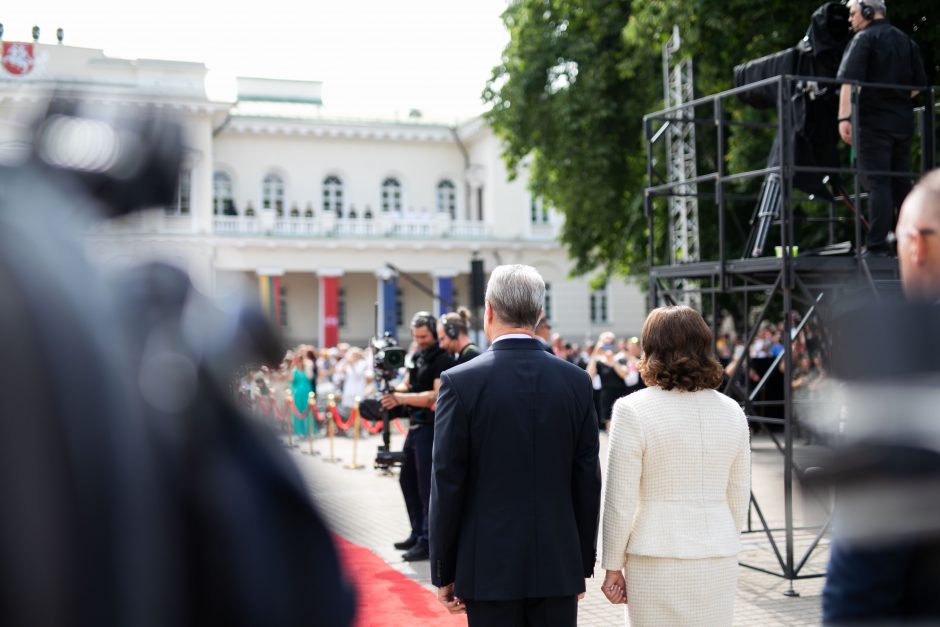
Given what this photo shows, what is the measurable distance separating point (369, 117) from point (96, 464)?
49.9 m

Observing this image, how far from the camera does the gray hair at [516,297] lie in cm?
398

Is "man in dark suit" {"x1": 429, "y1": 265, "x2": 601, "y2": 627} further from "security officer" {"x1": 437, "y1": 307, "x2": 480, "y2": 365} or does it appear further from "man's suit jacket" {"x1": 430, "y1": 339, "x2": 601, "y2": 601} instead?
"security officer" {"x1": 437, "y1": 307, "x2": 480, "y2": 365}

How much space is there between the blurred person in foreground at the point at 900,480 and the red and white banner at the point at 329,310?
3896 centimetres

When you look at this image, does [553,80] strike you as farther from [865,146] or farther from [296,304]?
[296,304]

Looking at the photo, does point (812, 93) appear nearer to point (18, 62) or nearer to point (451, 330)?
point (451, 330)

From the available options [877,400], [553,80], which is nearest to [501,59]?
[553,80]

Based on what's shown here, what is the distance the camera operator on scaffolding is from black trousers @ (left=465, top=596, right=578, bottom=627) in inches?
166

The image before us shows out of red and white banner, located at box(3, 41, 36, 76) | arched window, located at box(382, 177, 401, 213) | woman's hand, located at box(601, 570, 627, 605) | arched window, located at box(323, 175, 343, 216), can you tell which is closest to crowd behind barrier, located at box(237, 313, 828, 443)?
woman's hand, located at box(601, 570, 627, 605)

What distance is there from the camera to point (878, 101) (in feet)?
23.5

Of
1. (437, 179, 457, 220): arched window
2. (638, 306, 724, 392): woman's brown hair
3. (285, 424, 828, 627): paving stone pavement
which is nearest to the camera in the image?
(285, 424, 828, 627): paving stone pavement

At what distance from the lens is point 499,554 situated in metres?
3.68

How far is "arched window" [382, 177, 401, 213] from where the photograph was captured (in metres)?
49.3

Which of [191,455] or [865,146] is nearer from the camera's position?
[191,455]

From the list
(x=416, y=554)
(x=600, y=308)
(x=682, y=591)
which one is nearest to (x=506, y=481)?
(x=682, y=591)
